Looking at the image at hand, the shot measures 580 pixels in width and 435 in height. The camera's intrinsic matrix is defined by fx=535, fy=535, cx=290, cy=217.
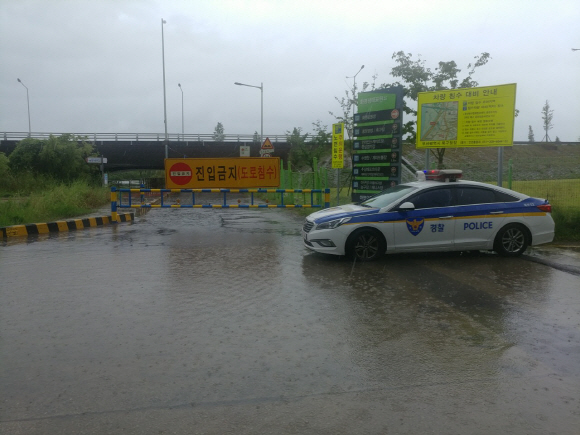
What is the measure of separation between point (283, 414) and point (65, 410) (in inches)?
59.7

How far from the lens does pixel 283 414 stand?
3646 mm

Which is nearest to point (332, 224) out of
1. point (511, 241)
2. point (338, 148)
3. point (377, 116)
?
point (511, 241)

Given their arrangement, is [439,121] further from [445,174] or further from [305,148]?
[305,148]

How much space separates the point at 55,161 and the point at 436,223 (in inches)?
1088

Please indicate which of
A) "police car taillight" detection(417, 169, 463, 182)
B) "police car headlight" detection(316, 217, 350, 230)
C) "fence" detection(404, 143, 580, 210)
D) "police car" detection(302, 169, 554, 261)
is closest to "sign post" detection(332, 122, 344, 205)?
"fence" detection(404, 143, 580, 210)

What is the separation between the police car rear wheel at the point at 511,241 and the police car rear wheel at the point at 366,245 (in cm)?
217

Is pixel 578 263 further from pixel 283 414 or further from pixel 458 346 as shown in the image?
pixel 283 414

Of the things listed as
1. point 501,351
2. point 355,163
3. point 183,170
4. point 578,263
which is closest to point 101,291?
point 501,351

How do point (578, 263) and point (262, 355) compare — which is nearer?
point (262, 355)

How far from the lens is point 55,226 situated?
14.5 m

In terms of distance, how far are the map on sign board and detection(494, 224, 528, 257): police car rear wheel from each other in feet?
16.8

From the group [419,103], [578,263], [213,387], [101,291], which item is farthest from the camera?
[419,103]

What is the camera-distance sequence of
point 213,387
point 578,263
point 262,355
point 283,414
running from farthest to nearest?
point 578,263
point 262,355
point 213,387
point 283,414

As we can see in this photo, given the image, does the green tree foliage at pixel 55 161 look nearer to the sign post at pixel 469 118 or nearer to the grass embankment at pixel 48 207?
the grass embankment at pixel 48 207
